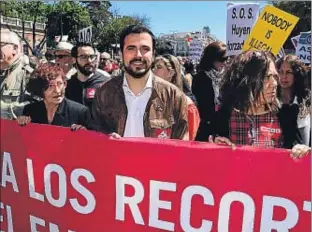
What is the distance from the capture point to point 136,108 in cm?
270

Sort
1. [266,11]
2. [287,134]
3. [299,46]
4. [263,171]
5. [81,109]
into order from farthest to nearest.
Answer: [299,46]
[266,11]
[81,109]
[287,134]
[263,171]

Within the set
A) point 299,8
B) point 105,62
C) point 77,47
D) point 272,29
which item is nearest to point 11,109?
point 77,47

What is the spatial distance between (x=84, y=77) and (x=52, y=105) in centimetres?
106

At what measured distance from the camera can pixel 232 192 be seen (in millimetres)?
2254

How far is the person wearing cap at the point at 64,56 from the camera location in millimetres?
4271

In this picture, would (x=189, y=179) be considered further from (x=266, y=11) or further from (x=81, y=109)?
(x=266, y=11)

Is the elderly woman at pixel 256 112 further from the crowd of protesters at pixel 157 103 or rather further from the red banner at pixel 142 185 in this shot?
the red banner at pixel 142 185

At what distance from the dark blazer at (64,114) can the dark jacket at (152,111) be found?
137mm

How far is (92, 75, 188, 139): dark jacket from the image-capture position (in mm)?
2689

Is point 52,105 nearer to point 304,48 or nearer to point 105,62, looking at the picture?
point 105,62

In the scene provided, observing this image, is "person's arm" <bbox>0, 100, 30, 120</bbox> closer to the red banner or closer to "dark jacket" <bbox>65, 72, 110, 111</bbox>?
the red banner

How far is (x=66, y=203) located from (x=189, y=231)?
0.71 m

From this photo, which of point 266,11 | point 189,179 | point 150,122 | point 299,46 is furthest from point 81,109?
point 299,46

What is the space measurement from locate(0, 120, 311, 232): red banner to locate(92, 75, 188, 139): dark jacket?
0.62 ft
